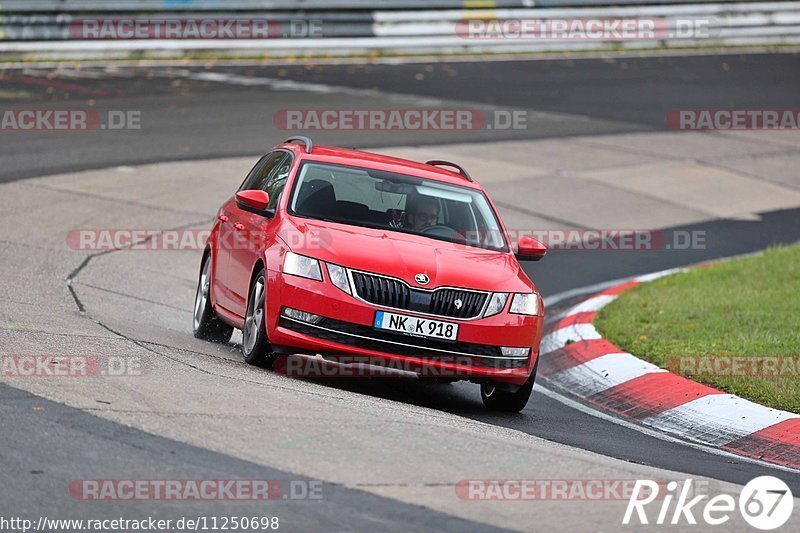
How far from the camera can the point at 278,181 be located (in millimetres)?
10227

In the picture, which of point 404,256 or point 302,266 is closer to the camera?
point 302,266

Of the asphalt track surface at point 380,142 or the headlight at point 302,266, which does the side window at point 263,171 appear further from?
the asphalt track surface at point 380,142

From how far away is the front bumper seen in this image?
342 inches

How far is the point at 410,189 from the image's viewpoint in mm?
10047

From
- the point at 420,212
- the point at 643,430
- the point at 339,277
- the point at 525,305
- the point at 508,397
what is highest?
the point at 420,212

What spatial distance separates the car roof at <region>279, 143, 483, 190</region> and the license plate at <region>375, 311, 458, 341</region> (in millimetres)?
1787

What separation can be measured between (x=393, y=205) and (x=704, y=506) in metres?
4.05

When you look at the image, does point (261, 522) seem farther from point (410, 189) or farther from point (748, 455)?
point (410, 189)

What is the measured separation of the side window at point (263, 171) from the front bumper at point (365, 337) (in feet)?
6.09

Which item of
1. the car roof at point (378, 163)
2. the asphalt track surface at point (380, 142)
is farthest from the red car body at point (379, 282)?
the car roof at point (378, 163)

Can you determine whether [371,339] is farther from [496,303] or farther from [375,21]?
[375,21]

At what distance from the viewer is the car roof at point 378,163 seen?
33.5 feet

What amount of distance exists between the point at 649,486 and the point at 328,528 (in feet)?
A: 5.86

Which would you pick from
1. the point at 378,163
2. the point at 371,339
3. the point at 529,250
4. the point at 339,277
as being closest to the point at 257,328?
the point at 339,277
